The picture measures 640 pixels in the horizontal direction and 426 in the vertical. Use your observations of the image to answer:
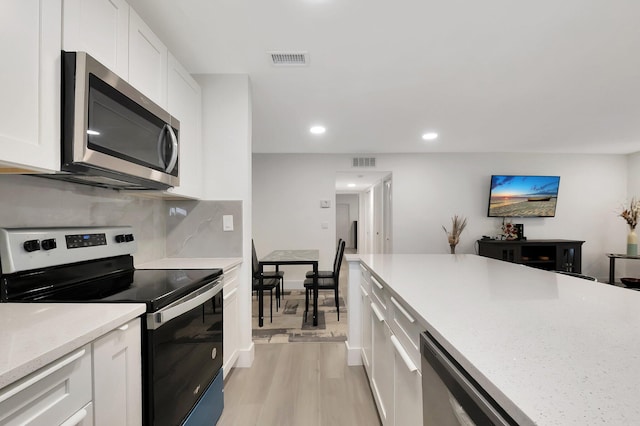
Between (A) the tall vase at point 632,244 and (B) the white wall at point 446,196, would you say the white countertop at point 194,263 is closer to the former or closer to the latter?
(B) the white wall at point 446,196

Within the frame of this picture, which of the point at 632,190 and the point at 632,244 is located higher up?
the point at 632,190

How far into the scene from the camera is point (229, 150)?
2.28 meters

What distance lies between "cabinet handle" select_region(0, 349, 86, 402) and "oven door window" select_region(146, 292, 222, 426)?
1.07 feet

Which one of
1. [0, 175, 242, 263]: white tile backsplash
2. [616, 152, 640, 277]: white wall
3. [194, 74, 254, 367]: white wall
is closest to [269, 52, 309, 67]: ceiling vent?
[194, 74, 254, 367]: white wall

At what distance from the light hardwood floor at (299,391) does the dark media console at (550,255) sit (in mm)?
3459

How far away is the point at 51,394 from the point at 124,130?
1.04 meters

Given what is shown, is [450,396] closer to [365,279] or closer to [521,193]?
[365,279]

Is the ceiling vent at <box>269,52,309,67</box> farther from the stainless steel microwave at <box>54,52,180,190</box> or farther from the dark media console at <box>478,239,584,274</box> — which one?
the dark media console at <box>478,239,584,274</box>

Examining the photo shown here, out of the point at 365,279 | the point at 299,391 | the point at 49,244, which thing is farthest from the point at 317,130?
the point at 49,244

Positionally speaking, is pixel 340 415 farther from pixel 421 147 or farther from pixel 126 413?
pixel 421 147

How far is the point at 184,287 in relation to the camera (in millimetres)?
1290

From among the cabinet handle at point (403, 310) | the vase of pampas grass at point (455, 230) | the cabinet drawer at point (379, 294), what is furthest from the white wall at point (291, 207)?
the cabinet handle at point (403, 310)

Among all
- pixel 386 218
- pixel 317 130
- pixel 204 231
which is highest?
pixel 317 130

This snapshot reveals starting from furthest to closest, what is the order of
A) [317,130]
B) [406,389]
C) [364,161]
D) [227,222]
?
[364,161]
[317,130]
[227,222]
[406,389]
